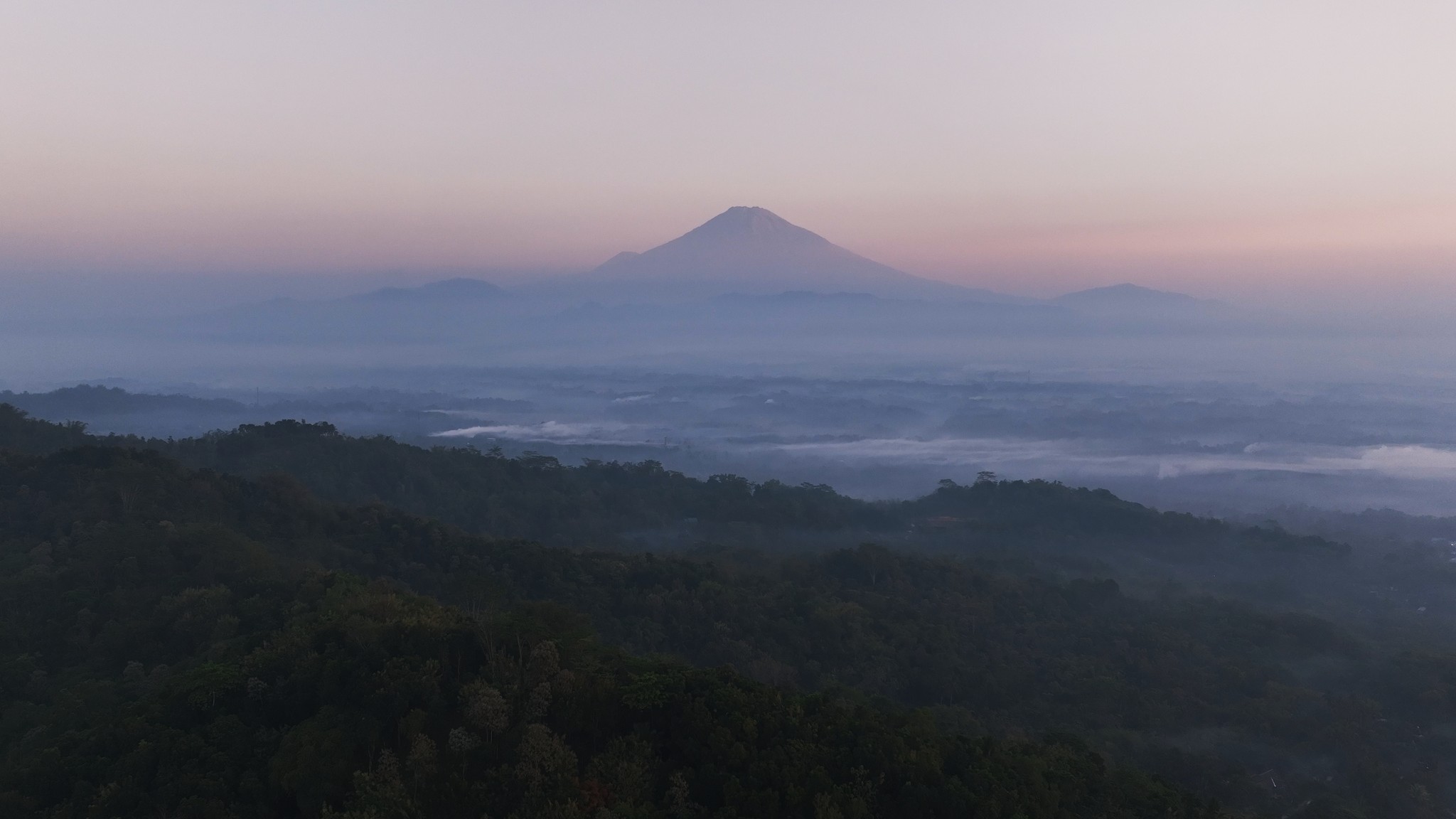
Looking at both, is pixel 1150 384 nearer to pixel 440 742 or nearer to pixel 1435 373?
pixel 1435 373

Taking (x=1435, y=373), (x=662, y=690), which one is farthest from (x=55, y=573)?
(x=1435, y=373)

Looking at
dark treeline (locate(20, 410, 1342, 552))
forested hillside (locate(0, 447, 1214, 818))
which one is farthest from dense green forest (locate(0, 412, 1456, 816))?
dark treeline (locate(20, 410, 1342, 552))

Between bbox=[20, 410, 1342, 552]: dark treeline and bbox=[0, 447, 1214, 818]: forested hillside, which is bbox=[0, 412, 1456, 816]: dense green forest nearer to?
bbox=[0, 447, 1214, 818]: forested hillside

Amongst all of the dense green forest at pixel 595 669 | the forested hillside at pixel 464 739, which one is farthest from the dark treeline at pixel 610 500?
the forested hillside at pixel 464 739

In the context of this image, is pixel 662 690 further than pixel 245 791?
Yes

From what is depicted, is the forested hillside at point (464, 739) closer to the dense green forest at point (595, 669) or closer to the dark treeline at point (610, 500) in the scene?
the dense green forest at point (595, 669)

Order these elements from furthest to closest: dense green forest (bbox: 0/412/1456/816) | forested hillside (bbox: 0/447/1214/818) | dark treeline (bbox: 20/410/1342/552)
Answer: dark treeline (bbox: 20/410/1342/552) < dense green forest (bbox: 0/412/1456/816) < forested hillside (bbox: 0/447/1214/818)

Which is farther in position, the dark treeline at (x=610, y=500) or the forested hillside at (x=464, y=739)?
the dark treeline at (x=610, y=500)

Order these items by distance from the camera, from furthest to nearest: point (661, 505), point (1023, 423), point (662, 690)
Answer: point (1023, 423) < point (661, 505) < point (662, 690)
